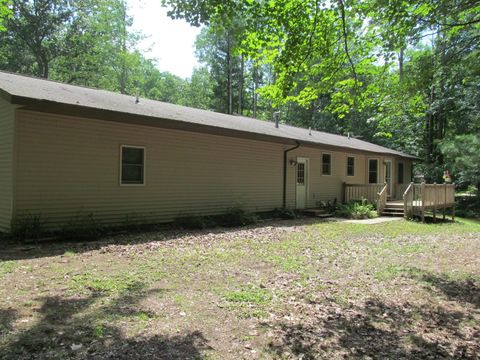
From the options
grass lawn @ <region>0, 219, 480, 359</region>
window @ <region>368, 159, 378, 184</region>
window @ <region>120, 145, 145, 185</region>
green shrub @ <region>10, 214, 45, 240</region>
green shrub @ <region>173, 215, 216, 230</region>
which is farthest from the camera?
window @ <region>368, 159, 378, 184</region>

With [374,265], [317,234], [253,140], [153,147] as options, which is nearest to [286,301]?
[374,265]

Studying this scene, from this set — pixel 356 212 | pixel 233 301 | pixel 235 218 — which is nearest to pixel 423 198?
pixel 356 212

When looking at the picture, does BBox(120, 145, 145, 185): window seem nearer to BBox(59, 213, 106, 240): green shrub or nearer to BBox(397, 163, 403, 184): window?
BBox(59, 213, 106, 240): green shrub

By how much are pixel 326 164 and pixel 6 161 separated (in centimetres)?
1310

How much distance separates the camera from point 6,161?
8.60m

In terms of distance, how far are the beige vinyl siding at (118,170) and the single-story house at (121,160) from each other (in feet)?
0.08

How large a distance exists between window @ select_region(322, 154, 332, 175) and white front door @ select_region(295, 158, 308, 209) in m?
1.48

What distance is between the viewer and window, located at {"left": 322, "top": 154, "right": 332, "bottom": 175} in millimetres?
17688

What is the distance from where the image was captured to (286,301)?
4.98m

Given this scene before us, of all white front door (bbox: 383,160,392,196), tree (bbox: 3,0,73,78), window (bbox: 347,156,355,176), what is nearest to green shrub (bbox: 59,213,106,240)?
window (bbox: 347,156,355,176)

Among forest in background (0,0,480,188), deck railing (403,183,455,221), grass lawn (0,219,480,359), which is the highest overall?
forest in background (0,0,480,188)

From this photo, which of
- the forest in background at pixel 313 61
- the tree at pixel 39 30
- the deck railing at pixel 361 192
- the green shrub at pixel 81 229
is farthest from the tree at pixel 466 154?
the tree at pixel 39 30

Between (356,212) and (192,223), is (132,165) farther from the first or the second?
(356,212)

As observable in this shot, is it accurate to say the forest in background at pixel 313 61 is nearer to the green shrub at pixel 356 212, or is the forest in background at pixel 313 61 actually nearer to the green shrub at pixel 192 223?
the green shrub at pixel 356 212
